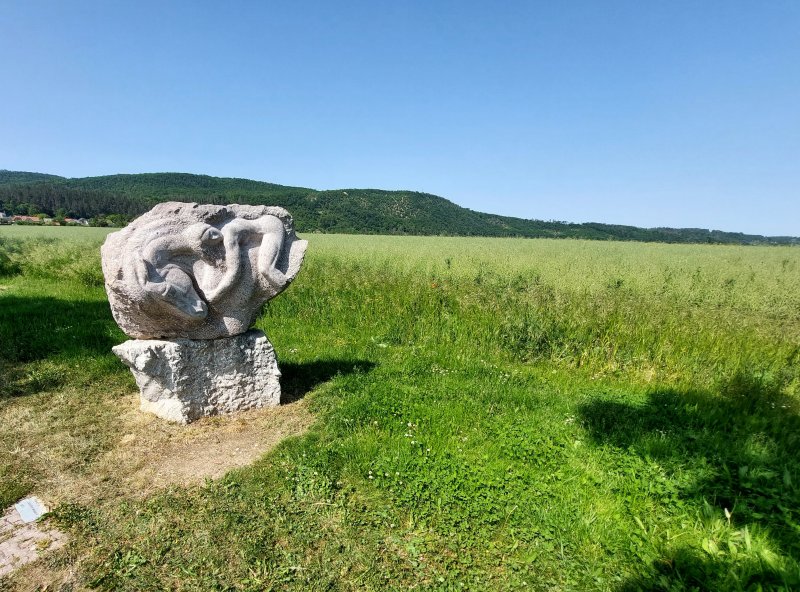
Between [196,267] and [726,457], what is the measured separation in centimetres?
519

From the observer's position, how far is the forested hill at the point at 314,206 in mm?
43228

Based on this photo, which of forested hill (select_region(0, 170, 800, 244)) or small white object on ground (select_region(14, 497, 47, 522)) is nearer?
small white object on ground (select_region(14, 497, 47, 522))

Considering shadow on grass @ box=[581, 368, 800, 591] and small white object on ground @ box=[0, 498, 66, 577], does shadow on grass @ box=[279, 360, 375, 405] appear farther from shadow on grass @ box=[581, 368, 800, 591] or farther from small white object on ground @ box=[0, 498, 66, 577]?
shadow on grass @ box=[581, 368, 800, 591]

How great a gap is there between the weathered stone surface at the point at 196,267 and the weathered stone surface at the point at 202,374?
0.51 ft

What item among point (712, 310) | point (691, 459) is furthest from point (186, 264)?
point (712, 310)

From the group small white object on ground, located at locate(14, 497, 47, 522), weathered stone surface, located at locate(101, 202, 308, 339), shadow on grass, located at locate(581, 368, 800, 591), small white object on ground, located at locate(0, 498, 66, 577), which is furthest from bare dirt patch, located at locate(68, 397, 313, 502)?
shadow on grass, located at locate(581, 368, 800, 591)

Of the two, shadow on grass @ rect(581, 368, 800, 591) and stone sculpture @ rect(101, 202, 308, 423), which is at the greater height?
stone sculpture @ rect(101, 202, 308, 423)

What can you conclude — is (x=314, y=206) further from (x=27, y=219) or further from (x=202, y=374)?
(x=202, y=374)

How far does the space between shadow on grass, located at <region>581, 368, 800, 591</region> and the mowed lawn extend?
0.02 metres

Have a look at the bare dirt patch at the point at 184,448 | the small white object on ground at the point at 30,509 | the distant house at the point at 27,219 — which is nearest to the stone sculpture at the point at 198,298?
the bare dirt patch at the point at 184,448

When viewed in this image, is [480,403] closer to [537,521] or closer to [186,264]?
[537,521]

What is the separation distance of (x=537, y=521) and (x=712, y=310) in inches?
249

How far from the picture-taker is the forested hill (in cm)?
4323

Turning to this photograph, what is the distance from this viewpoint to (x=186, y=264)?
4.21 meters
